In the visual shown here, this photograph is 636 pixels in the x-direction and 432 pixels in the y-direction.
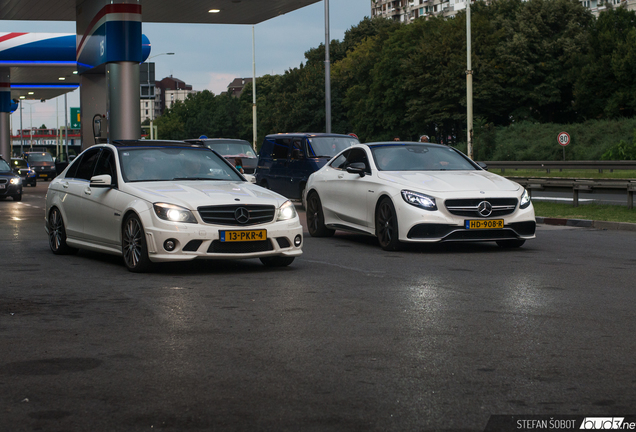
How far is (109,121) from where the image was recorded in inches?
861

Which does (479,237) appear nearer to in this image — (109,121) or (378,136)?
(109,121)

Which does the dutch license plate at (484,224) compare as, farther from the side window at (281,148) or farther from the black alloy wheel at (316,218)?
the side window at (281,148)

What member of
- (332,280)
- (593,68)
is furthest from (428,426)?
(593,68)

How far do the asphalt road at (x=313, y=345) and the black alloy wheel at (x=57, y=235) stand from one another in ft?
3.54

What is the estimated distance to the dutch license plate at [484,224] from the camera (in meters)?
11.4

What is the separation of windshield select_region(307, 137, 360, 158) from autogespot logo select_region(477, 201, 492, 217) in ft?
29.4

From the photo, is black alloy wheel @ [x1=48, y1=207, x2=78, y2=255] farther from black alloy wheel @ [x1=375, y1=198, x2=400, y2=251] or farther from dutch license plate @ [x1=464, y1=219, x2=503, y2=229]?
→ dutch license plate @ [x1=464, y1=219, x2=503, y2=229]

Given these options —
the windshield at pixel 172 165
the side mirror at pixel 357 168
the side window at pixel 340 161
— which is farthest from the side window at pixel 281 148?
the windshield at pixel 172 165

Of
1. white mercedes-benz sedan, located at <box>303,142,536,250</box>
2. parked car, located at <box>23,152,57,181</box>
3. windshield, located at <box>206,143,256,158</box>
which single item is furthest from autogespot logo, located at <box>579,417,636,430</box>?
parked car, located at <box>23,152,57,181</box>

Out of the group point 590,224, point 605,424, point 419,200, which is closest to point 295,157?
point 590,224

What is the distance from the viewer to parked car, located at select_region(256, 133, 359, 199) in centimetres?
2012

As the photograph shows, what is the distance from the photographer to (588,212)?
1884 cm

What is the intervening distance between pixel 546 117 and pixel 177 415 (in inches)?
2671

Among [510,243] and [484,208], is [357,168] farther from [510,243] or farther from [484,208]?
[510,243]
